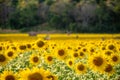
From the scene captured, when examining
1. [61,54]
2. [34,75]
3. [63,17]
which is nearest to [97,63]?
[61,54]

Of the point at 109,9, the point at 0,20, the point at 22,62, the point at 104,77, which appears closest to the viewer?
the point at 104,77

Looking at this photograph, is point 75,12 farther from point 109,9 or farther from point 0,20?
point 0,20

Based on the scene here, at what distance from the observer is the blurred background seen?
7369 centimetres

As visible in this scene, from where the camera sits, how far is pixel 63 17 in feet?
266

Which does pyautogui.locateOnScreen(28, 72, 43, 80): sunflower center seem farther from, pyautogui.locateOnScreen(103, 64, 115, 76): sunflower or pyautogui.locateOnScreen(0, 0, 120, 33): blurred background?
pyautogui.locateOnScreen(0, 0, 120, 33): blurred background

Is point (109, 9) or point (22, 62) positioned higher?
point (22, 62)

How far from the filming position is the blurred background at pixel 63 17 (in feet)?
242

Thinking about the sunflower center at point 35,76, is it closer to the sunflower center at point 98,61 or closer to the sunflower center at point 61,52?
the sunflower center at point 98,61

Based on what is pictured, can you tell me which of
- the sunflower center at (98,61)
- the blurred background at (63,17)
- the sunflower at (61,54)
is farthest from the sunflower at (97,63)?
the blurred background at (63,17)

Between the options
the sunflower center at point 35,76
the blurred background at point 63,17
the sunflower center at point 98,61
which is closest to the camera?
the sunflower center at point 35,76

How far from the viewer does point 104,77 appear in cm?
769

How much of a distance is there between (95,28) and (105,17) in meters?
3.43

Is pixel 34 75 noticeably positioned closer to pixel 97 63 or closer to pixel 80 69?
pixel 97 63

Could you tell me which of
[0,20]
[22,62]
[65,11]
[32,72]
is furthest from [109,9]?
[32,72]
